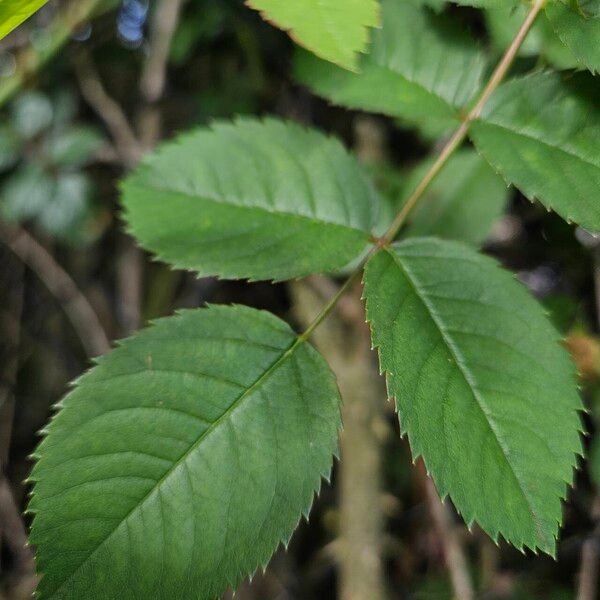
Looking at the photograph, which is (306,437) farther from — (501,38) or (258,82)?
(258,82)

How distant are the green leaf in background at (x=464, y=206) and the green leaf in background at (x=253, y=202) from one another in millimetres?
312

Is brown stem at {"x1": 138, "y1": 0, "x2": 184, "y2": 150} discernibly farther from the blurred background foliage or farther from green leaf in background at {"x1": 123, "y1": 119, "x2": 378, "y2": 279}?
green leaf in background at {"x1": 123, "y1": 119, "x2": 378, "y2": 279}

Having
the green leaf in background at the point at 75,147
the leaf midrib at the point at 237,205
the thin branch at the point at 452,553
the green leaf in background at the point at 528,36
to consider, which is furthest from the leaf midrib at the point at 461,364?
the green leaf in background at the point at 75,147

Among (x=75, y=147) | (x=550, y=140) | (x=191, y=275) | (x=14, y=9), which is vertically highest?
(x=550, y=140)

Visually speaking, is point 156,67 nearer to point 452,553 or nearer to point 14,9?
point 14,9

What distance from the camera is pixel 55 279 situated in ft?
7.45

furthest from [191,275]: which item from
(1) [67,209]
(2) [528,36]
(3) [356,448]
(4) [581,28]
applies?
(4) [581,28]

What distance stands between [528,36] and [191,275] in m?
1.37

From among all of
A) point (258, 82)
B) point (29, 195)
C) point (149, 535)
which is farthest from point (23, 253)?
point (149, 535)

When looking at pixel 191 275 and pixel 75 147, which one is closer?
pixel 75 147

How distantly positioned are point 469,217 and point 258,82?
894 millimetres

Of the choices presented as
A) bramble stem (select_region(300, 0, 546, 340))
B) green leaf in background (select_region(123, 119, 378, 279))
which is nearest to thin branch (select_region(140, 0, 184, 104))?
green leaf in background (select_region(123, 119, 378, 279))

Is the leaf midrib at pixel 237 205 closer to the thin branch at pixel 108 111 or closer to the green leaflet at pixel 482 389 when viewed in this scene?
the green leaflet at pixel 482 389

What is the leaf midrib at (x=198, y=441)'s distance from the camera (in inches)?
28.4
